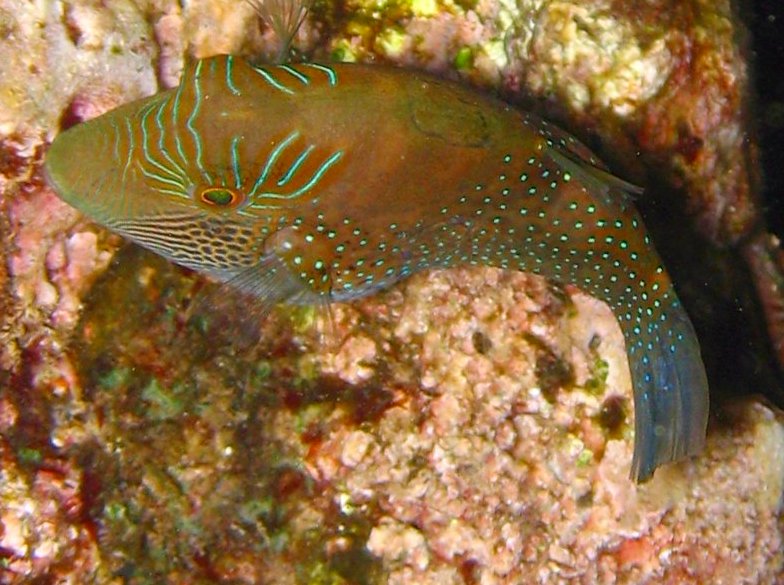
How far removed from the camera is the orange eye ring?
283 centimetres

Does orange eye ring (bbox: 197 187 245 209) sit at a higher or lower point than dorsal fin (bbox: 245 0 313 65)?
lower

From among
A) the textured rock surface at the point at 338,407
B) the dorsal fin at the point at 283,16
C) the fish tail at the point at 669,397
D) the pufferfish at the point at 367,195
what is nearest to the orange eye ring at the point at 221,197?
the pufferfish at the point at 367,195

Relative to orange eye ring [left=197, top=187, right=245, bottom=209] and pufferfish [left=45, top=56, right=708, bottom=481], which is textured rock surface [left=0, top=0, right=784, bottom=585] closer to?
pufferfish [left=45, top=56, right=708, bottom=481]

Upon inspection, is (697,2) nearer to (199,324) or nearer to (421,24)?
(421,24)

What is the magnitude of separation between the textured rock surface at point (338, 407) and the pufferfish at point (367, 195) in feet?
1.41

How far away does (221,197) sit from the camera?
286 centimetres

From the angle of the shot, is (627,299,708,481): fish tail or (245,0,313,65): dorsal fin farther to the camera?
(627,299,708,481): fish tail

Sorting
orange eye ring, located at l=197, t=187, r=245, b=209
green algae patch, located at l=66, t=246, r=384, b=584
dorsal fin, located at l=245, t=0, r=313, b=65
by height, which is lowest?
green algae patch, located at l=66, t=246, r=384, b=584

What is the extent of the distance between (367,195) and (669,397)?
1.90 meters

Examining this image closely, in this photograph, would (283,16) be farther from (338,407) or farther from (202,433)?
(202,433)

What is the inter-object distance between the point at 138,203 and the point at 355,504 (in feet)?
6.18

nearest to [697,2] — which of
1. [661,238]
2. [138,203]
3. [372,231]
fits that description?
[661,238]

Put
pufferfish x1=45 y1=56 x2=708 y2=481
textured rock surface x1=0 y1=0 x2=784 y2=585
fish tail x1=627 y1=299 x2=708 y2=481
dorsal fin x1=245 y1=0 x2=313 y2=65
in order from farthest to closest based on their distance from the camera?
fish tail x1=627 y1=299 x2=708 y2=481 → textured rock surface x1=0 y1=0 x2=784 y2=585 → dorsal fin x1=245 y1=0 x2=313 y2=65 → pufferfish x1=45 y1=56 x2=708 y2=481

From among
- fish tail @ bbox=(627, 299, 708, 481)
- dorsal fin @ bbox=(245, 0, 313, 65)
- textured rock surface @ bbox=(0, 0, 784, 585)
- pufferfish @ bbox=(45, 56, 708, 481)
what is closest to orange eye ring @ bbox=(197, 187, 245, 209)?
pufferfish @ bbox=(45, 56, 708, 481)
